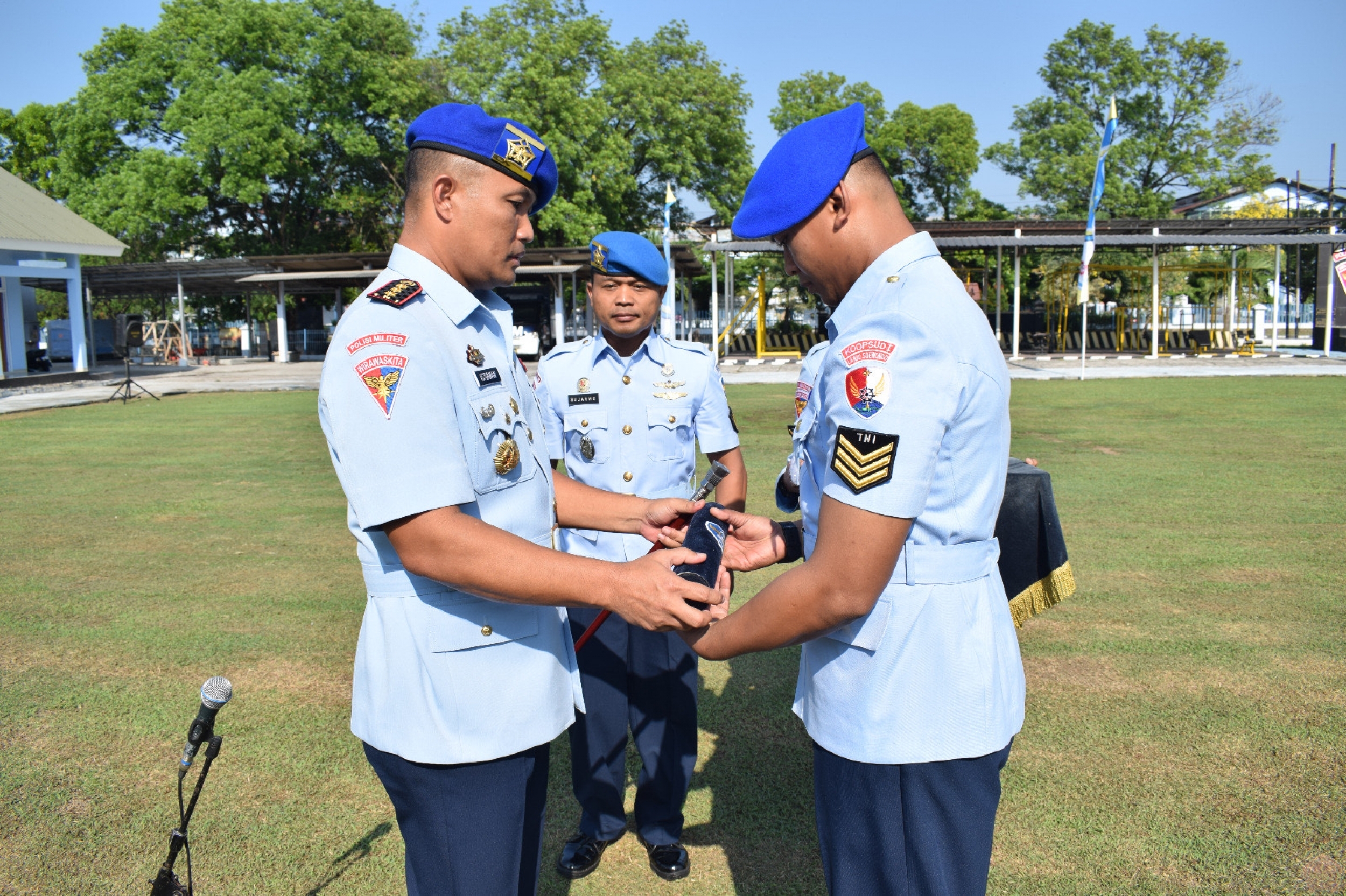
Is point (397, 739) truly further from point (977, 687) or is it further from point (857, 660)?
point (977, 687)

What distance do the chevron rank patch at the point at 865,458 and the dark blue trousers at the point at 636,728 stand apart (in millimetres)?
1888

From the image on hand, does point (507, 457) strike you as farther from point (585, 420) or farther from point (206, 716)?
point (585, 420)

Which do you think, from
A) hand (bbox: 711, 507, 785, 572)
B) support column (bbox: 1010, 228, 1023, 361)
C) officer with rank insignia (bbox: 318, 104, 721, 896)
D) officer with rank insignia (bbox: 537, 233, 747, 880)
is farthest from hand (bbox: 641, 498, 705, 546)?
support column (bbox: 1010, 228, 1023, 361)

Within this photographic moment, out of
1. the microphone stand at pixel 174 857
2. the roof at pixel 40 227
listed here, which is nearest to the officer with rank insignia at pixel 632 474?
the microphone stand at pixel 174 857

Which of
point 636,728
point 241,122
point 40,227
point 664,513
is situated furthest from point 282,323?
point 664,513

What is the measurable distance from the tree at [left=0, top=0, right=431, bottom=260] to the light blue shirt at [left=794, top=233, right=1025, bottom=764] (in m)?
39.6

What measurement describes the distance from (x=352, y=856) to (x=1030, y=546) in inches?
98.6

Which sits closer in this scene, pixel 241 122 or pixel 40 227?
pixel 40 227

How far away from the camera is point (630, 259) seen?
3.61 meters

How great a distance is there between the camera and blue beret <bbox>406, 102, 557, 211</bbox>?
1.88m

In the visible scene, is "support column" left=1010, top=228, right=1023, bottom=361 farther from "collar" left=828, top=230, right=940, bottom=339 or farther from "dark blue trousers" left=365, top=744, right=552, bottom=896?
"dark blue trousers" left=365, top=744, right=552, bottom=896

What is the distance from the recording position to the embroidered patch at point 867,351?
1.59m

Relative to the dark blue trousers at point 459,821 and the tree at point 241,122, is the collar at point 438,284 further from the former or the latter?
the tree at point 241,122

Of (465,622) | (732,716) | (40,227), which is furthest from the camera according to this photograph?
(40,227)
